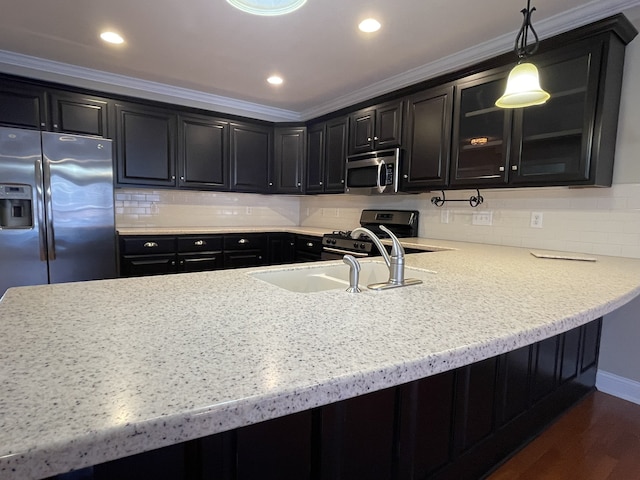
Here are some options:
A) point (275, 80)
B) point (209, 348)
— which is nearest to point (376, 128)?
point (275, 80)

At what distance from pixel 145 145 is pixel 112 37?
104cm

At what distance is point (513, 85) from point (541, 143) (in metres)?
0.86

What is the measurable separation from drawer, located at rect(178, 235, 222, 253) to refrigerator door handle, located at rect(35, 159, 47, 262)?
Answer: 1018 millimetres

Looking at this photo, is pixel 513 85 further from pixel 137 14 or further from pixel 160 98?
pixel 160 98

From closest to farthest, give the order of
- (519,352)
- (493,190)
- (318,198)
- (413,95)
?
1. (519,352)
2. (493,190)
3. (413,95)
4. (318,198)

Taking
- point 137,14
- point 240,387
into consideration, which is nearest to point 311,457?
point 240,387

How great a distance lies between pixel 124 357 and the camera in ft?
1.89

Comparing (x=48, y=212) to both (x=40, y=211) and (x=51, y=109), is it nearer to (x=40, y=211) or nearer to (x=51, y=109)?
(x=40, y=211)

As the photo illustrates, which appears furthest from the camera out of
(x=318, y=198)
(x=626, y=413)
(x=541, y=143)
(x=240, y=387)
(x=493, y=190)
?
(x=318, y=198)

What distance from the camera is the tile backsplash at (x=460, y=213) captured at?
214 cm

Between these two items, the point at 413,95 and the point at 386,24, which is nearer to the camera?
the point at 386,24

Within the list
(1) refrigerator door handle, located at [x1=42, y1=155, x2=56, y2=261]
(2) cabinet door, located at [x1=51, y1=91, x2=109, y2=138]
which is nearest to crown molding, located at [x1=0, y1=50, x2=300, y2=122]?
(2) cabinet door, located at [x1=51, y1=91, x2=109, y2=138]

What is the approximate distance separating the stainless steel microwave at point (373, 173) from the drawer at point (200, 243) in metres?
1.42

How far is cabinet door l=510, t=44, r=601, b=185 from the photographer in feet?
6.50
